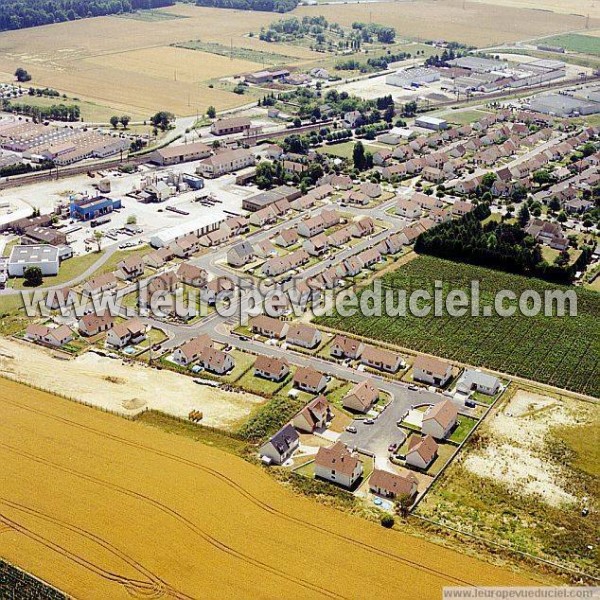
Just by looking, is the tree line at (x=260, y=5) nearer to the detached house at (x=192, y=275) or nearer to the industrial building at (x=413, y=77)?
the industrial building at (x=413, y=77)

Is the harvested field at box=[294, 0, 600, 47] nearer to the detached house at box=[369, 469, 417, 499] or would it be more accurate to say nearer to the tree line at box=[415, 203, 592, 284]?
the tree line at box=[415, 203, 592, 284]

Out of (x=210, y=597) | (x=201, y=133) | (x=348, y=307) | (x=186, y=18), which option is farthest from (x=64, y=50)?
(x=210, y=597)

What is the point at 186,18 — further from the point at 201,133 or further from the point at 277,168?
the point at 277,168

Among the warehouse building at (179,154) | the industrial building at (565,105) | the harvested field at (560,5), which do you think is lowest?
the warehouse building at (179,154)

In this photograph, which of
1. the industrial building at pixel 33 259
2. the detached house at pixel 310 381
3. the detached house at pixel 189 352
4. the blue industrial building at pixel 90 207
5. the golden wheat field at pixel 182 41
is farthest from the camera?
the golden wheat field at pixel 182 41

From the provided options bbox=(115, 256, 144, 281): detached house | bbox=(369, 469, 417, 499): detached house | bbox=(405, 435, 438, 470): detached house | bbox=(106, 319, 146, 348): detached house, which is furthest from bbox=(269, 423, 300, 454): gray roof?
bbox=(115, 256, 144, 281): detached house

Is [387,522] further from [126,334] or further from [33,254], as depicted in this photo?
[33,254]

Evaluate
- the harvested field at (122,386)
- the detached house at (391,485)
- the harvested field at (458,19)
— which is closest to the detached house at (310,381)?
the harvested field at (122,386)

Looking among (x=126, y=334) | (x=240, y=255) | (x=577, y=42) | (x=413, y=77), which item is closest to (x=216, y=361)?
(x=126, y=334)
